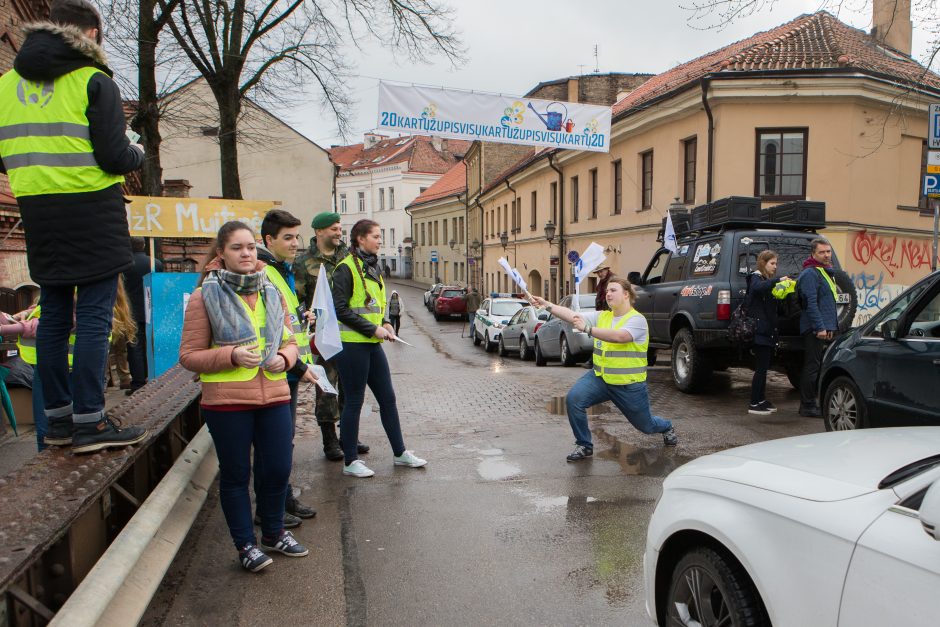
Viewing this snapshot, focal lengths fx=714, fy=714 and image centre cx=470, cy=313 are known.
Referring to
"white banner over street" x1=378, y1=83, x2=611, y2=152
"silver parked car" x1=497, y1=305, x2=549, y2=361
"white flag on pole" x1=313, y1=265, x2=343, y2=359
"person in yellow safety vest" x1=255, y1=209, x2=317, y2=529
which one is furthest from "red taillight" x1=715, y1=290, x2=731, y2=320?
"silver parked car" x1=497, y1=305, x2=549, y2=361

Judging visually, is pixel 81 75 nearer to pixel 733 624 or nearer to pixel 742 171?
pixel 733 624

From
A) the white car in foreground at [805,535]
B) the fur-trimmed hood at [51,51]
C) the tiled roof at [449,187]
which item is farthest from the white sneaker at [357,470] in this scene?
the tiled roof at [449,187]

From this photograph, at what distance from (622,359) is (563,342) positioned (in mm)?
10418

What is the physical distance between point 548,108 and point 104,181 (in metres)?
14.1

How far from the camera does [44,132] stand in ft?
11.0

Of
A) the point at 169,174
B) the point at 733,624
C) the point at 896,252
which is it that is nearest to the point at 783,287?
the point at 733,624

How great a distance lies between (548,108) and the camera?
16484 millimetres

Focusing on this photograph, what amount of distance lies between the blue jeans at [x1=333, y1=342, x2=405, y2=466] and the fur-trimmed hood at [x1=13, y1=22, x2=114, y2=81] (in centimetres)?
268

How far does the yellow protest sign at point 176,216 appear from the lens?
9.47 m

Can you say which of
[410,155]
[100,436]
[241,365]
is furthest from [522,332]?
[410,155]

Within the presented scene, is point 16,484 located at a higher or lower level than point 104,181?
lower

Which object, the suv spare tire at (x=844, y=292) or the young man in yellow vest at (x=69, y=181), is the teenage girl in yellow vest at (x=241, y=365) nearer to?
the young man in yellow vest at (x=69, y=181)

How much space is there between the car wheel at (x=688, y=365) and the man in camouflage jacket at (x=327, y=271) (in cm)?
492

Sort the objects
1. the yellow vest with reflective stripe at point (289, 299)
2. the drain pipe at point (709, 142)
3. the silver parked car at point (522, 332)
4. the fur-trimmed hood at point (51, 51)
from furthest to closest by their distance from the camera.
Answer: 1. the drain pipe at point (709, 142)
2. the silver parked car at point (522, 332)
3. the yellow vest with reflective stripe at point (289, 299)
4. the fur-trimmed hood at point (51, 51)
